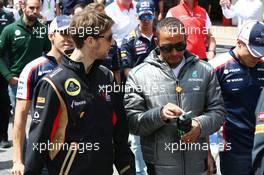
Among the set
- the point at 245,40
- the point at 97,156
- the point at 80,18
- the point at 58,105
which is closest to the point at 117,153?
the point at 97,156

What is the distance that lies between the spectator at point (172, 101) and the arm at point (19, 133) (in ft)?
2.86

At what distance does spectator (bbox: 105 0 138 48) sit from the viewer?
26.4ft

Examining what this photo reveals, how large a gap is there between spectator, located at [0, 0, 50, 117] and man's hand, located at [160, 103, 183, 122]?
3260mm

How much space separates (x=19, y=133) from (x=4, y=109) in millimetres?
3433

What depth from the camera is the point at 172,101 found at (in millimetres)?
3645

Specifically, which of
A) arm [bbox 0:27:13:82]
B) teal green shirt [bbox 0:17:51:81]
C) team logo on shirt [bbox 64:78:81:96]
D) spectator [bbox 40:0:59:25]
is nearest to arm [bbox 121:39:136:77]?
teal green shirt [bbox 0:17:51:81]

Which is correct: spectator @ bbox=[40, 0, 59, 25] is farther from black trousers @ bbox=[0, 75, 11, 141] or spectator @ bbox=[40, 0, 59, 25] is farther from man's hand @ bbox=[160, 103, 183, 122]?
man's hand @ bbox=[160, 103, 183, 122]

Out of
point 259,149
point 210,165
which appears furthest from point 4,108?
point 259,149

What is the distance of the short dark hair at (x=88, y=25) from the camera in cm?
313

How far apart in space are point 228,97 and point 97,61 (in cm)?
126

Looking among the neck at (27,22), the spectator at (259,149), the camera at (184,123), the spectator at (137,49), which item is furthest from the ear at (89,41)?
the neck at (27,22)

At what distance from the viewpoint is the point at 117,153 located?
352cm

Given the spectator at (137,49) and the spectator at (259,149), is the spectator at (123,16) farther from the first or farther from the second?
the spectator at (259,149)

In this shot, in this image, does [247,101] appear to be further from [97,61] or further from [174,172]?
[97,61]
